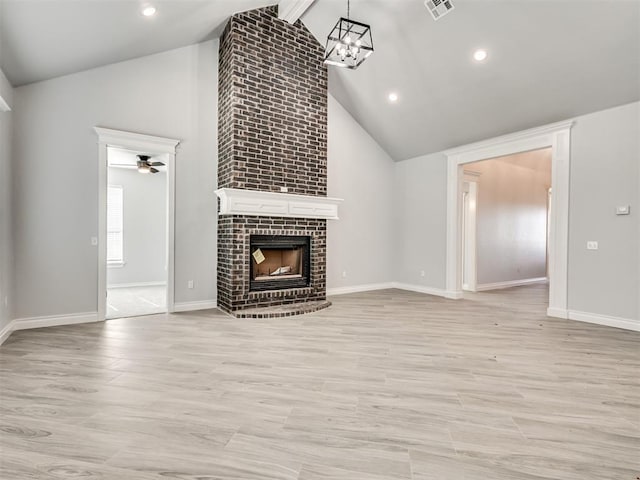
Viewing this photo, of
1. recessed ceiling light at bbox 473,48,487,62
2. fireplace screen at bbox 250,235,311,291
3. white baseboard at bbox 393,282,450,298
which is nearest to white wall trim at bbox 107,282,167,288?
fireplace screen at bbox 250,235,311,291

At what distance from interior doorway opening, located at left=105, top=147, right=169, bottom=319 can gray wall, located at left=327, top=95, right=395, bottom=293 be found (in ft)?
11.4

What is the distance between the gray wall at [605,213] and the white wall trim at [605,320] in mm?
52

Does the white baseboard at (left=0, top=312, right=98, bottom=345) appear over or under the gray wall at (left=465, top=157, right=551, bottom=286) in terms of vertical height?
under

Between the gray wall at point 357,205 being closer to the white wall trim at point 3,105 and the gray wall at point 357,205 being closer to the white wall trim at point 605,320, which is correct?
the white wall trim at point 605,320

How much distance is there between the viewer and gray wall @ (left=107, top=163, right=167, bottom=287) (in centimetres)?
730

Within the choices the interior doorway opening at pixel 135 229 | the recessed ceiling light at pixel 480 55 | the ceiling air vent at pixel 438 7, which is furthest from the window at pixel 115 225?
the recessed ceiling light at pixel 480 55

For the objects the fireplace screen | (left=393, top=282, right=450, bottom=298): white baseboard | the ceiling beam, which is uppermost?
the ceiling beam

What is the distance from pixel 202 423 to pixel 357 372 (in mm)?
1279

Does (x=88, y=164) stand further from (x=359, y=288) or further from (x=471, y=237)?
(x=471, y=237)

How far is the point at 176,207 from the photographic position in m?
4.91

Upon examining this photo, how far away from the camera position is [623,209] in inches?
167

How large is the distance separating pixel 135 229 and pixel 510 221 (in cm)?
839

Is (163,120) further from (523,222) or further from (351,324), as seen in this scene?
(523,222)

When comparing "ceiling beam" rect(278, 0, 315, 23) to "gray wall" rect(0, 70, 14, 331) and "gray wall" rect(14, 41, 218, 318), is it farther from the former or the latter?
"gray wall" rect(0, 70, 14, 331)
